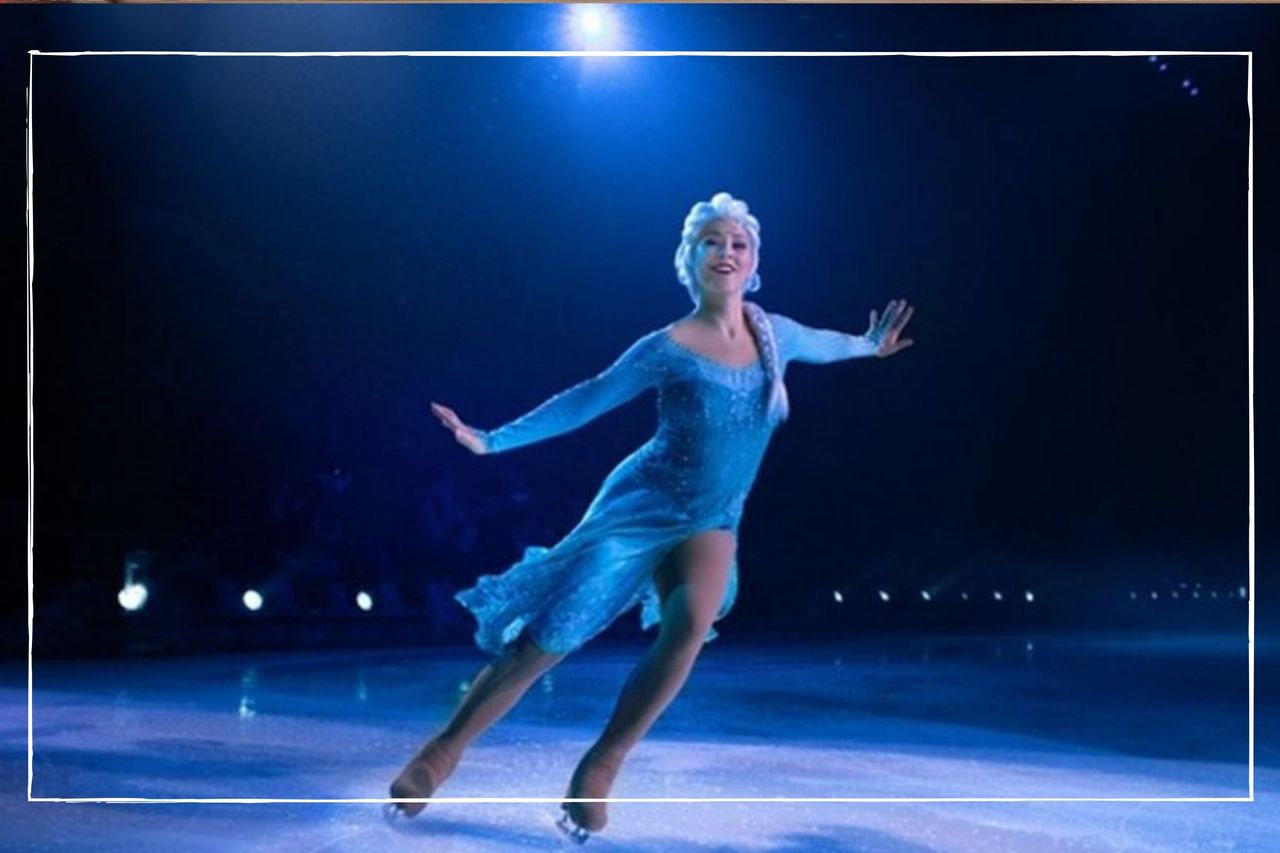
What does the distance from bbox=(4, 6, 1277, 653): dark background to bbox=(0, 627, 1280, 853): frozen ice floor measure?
0.19 meters

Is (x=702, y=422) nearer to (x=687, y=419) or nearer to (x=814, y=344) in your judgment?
(x=687, y=419)

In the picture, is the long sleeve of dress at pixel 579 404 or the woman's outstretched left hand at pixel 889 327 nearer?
the long sleeve of dress at pixel 579 404

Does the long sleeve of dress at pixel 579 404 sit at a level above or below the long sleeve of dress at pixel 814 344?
below

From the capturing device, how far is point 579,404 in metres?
4.10

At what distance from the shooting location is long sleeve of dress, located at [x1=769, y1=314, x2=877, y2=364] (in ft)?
13.6

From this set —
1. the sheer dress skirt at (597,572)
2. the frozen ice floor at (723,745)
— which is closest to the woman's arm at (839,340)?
the sheer dress skirt at (597,572)

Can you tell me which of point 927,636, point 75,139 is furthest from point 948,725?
point 75,139

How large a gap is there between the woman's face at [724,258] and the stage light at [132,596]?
177 centimetres

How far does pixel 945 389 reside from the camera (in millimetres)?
4289

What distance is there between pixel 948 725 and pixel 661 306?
4.52ft

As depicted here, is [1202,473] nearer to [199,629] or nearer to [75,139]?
[199,629]

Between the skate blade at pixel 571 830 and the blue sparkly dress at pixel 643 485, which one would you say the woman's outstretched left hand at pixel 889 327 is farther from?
the skate blade at pixel 571 830

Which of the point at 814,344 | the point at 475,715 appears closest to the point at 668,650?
the point at 475,715

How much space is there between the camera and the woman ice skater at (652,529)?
4.04 metres
